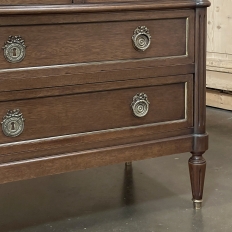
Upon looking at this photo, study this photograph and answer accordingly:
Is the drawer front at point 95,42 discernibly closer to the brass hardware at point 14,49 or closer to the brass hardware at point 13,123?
the brass hardware at point 14,49

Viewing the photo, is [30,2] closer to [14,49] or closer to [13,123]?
[14,49]

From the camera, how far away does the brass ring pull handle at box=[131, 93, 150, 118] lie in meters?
1.63

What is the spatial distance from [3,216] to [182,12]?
0.97m

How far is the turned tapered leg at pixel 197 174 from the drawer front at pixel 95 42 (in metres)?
0.39

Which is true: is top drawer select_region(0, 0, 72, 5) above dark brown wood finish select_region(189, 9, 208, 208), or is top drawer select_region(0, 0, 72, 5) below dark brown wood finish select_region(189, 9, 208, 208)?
above

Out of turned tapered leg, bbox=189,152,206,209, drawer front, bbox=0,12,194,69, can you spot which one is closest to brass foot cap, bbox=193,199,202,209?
turned tapered leg, bbox=189,152,206,209

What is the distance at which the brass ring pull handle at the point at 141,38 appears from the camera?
1.59 metres

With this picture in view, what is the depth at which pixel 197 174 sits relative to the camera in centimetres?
179

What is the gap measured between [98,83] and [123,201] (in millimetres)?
558

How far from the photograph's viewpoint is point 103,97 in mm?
1574

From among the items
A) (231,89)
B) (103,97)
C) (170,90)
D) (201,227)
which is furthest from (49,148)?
(231,89)

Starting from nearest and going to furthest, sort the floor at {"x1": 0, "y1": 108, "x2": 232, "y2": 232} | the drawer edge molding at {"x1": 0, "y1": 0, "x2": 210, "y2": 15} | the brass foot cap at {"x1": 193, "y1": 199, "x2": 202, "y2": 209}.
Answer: the drawer edge molding at {"x1": 0, "y1": 0, "x2": 210, "y2": 15} < the floor at {"x1": 0, "y1": 108, "x2": 232, "y2": 232} < the brass foot cap at {"x1": 193, "y1": 199, "x2": 202, "y2": 209}

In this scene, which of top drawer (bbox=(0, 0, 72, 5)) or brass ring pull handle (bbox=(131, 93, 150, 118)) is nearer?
top drawer (bbox=(0, 0, 72, 5))

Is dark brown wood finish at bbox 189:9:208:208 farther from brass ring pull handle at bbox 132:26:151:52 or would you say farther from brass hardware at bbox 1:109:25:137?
brass hardware at bbox 1:109:25:137
